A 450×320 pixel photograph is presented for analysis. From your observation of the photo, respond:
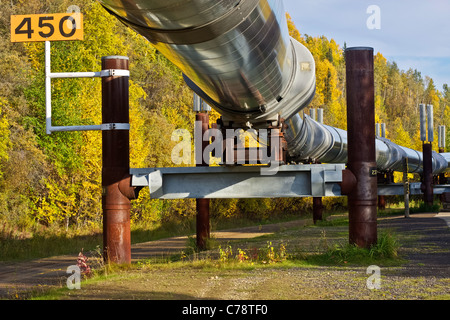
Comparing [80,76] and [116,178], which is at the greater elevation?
[80,76]

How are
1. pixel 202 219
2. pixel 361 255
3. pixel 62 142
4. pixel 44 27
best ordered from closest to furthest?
pixel 361 255, pixel 44 27, pixel 202 219, pixel 62 142

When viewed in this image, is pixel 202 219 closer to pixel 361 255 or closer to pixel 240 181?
pixel 240 181

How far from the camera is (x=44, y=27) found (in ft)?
36.1

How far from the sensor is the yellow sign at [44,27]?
1060 cm

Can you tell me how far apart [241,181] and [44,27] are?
14.9 feet

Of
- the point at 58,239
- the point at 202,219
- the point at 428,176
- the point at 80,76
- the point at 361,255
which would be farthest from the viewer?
the point at 428,176

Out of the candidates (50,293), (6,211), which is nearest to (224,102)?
(50,293)

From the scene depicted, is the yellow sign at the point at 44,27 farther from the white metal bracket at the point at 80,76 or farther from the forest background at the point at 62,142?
the forest background at the point at 62,142

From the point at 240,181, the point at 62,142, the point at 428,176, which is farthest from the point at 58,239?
the point at 428,176

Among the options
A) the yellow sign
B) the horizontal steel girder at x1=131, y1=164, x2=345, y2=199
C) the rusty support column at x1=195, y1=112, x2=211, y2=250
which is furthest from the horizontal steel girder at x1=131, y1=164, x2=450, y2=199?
the rusty support column at x1=195, y1=112, x2=211, y2=250

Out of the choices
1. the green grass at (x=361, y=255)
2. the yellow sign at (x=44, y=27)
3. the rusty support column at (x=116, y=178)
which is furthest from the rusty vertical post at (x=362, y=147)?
the yellow sign at (x=44, y=27)

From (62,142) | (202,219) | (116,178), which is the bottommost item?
(202,219)

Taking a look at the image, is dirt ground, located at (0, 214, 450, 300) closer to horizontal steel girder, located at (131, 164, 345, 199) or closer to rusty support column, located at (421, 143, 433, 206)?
horizontal steel girder, located at (131, 164, 345, 199)

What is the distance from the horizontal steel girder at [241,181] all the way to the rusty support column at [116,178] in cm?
31
